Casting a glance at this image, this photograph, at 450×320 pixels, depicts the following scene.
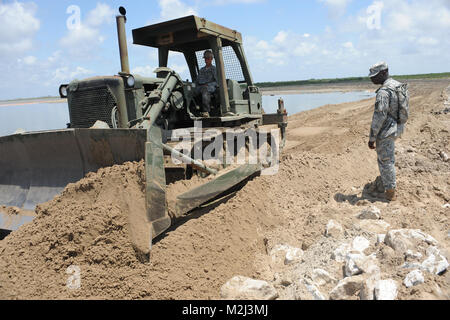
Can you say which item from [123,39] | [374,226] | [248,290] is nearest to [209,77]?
[123,39]

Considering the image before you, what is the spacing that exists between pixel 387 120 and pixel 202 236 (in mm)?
3051

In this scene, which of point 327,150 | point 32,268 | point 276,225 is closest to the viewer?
point 32,268

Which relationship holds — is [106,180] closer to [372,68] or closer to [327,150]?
[372,68]

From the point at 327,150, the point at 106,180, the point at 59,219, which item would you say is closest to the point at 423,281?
the point at 106,180

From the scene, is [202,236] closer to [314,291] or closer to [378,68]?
[314,291]

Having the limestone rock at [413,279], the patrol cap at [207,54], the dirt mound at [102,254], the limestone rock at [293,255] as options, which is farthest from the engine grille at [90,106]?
the limestone rock at [413,279]

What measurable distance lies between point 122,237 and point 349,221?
2.66m

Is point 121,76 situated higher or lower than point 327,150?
higher

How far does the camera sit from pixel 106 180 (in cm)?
359

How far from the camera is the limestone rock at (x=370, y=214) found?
4.40 m

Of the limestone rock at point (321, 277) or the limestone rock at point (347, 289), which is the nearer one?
the limestone rock at point (347, 289)

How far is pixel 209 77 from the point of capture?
20.3 ft

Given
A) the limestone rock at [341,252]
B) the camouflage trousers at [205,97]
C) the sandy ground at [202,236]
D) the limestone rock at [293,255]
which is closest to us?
the sandy ground at [202,236]

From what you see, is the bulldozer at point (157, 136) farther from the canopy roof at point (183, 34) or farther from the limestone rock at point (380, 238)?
the limestone rock at point (380, 238)
